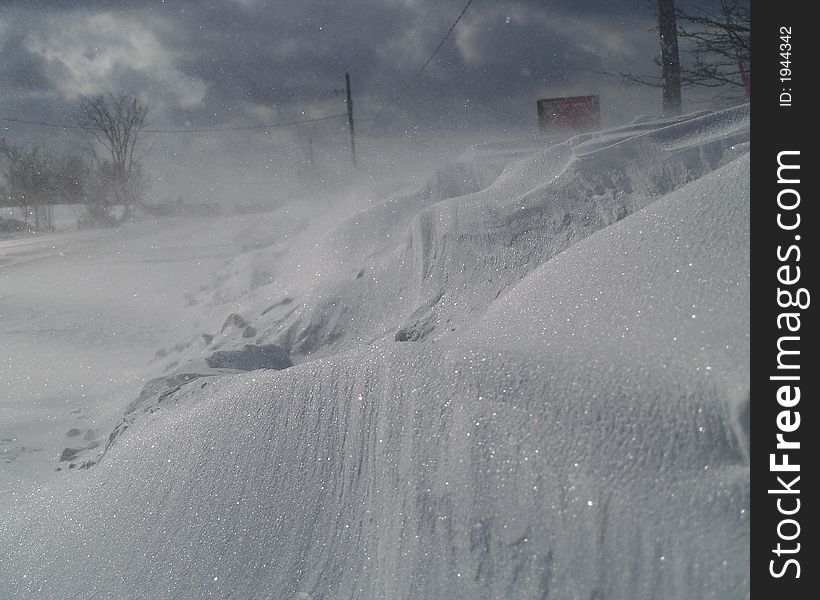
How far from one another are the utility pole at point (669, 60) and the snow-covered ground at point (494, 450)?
23.0 feet

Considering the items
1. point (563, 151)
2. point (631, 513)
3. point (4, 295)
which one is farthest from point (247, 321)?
point (4, 295)

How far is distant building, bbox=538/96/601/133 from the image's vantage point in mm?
10297

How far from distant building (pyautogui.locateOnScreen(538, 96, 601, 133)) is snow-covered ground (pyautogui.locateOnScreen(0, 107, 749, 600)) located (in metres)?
8.14

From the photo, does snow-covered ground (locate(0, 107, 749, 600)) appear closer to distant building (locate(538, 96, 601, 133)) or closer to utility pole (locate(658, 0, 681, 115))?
utility pole (locate(658, 0, 681, 115))

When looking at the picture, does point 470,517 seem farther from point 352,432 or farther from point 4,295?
point 4,295

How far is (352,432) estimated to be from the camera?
163 centimetres

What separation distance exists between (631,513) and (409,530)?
0.49 metres

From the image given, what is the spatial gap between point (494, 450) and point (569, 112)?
10.2m

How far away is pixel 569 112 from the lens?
10492 mm
